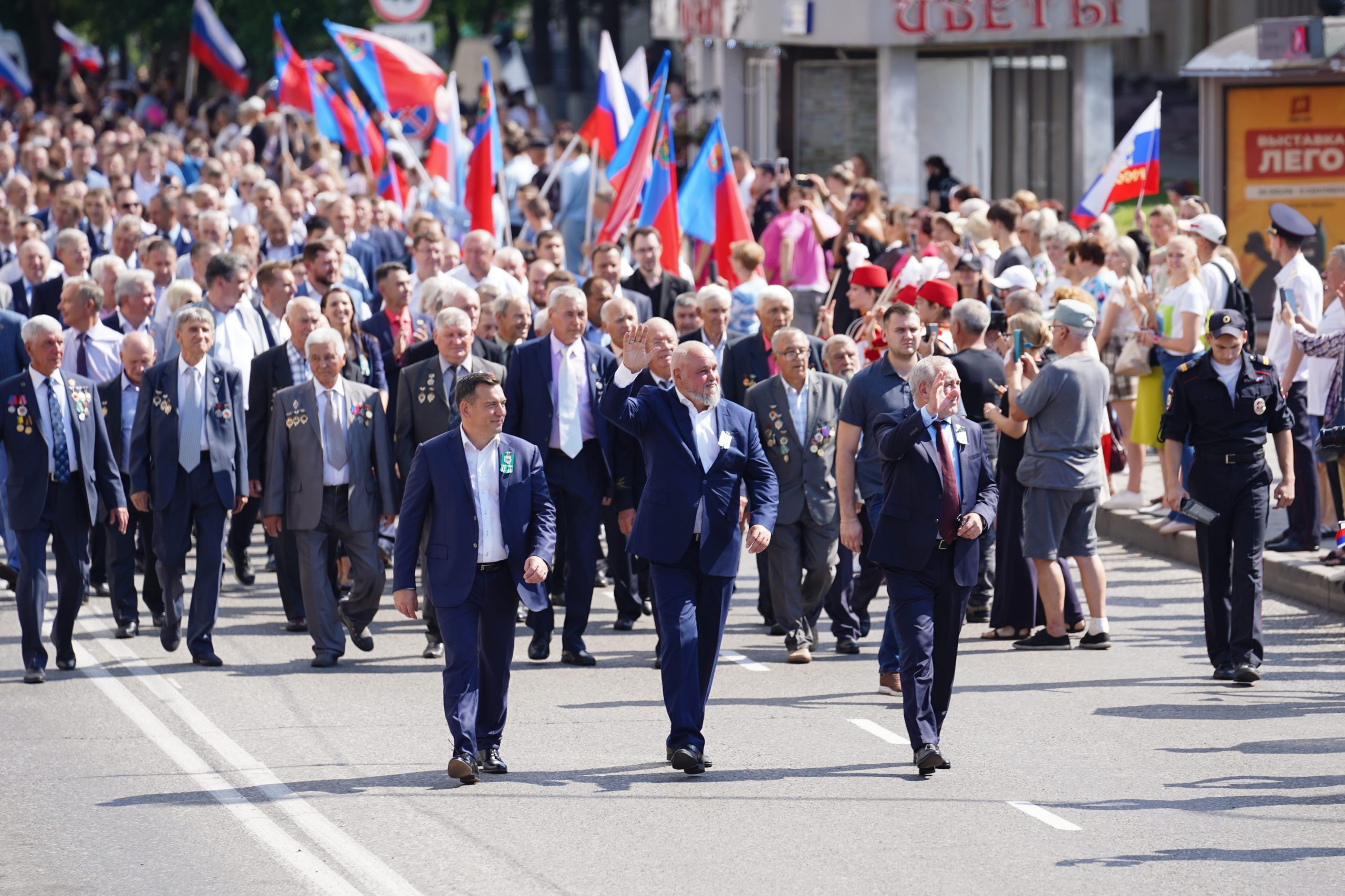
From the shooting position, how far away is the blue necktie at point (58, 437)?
11.4m

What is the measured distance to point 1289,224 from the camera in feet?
42.7

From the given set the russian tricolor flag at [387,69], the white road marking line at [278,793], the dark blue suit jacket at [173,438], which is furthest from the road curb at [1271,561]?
the russian tricolor flag at [387,69]

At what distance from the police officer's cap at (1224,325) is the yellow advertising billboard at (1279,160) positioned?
7.71 metres

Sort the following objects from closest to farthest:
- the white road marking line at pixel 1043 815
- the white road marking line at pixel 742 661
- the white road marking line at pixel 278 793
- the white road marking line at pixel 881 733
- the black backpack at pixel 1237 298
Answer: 1. the white road marking line at pixel 278 793
2. the white road marking line at pixel 1043 815
3. the white road marking line at pixel 881 733
4. the white road marking line at pixel 742 661
5. the black backpack at pixel 1237 298

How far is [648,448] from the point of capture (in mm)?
9633

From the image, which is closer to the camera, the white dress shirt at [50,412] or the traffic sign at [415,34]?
the white dress shirt at [50,412]

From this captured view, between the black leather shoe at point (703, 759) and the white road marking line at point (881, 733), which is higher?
the black leather shoe at point (703, 759)

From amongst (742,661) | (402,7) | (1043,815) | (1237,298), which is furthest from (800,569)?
(402,7)

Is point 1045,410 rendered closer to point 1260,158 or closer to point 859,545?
point 859,545

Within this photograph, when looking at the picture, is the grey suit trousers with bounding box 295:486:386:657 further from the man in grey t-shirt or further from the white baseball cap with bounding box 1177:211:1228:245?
the white baseball cap with bounding box 1177:211:1228:245

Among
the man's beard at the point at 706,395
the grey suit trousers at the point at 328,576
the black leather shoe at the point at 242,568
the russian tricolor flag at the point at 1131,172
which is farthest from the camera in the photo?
the russian tricolor flag at the point at 1131,172

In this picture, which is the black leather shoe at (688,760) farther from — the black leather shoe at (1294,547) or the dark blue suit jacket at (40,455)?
the black leather shoe at (1294,547)

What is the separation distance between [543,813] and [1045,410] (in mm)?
4407

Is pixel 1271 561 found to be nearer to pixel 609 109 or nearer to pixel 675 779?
pixel 675 779
